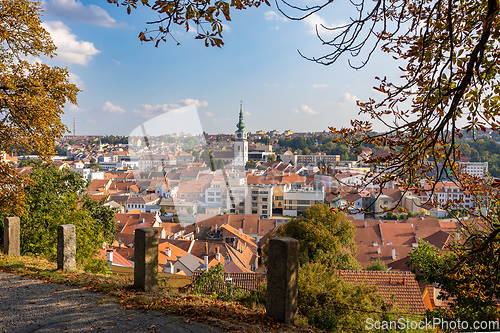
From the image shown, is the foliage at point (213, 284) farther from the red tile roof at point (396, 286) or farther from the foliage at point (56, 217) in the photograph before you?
the red tile roof at point (396, 286)

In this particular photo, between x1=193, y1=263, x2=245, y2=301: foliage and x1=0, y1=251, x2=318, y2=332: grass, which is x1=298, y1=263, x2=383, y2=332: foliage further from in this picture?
x1=193, y1=263, x2=245, y2=301: foliage

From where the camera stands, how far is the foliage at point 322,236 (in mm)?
13461

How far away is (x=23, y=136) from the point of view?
19.9 ft

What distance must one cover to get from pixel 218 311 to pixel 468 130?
9.29ft

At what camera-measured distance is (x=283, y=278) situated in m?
3.09

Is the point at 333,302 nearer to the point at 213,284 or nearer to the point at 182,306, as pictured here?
the point at 182,306

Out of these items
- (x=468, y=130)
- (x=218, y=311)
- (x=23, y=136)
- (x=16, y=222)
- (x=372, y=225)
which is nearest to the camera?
(x=468, y=130)

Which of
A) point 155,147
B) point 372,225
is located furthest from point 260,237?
point 155,147

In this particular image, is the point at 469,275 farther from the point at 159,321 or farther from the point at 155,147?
the point at 155,147

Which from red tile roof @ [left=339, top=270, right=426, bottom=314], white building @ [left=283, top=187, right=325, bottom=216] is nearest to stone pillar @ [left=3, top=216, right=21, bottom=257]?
red tile roof @ [left=339, top=270, right=426, bottom=314]

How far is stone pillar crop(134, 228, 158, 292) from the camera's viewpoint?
148 inches

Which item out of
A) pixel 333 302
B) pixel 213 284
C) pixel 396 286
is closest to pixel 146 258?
pixel 333 302

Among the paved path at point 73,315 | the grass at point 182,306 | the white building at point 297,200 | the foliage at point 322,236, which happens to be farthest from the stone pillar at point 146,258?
the white building at point 297,200

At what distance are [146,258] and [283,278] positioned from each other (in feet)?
5.41
